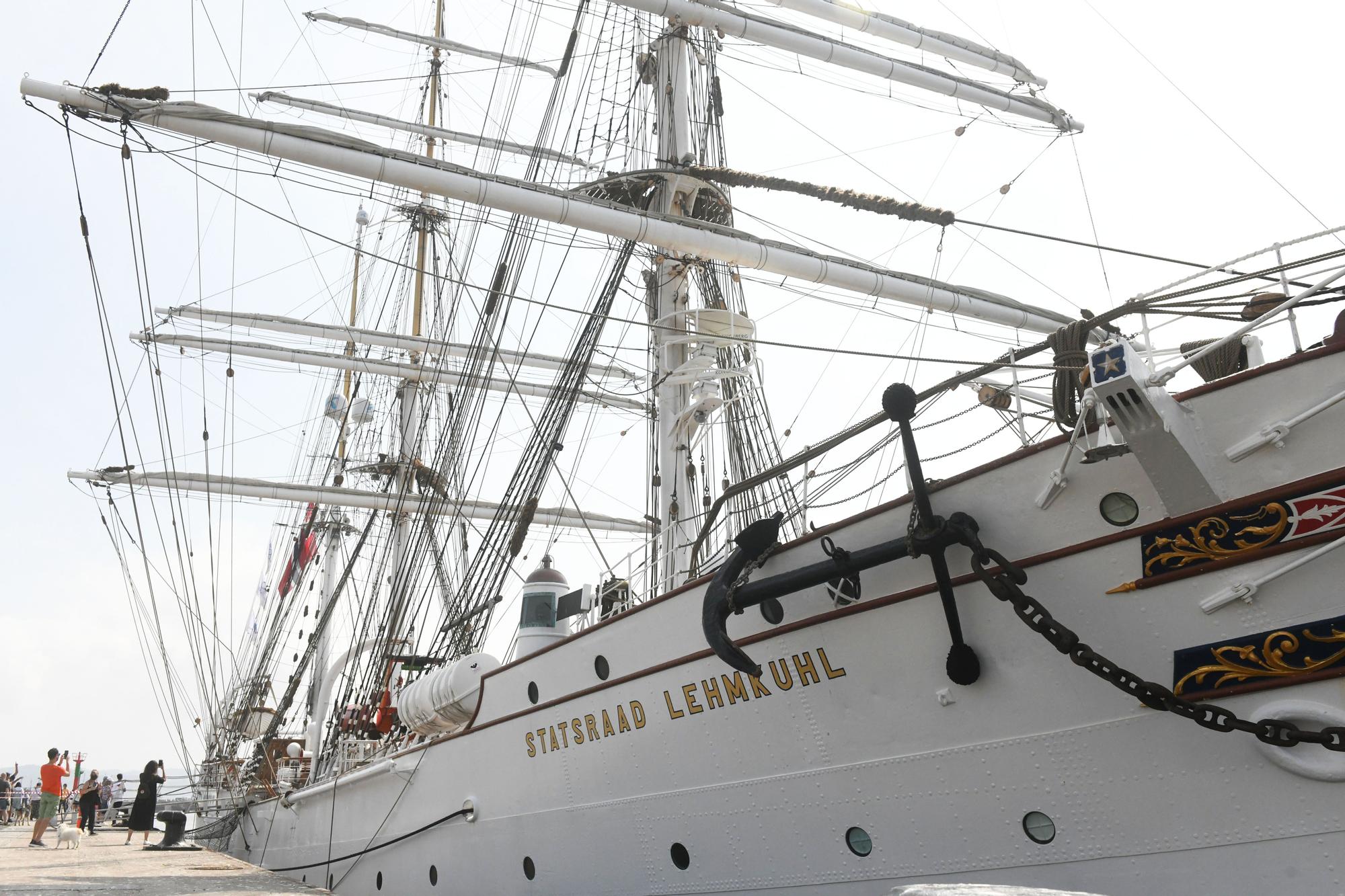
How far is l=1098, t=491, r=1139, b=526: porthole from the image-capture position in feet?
16.1

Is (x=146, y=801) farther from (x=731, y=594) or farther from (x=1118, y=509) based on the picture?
(x=1118, y=509)

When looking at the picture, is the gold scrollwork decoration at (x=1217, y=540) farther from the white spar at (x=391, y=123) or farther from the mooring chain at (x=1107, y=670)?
the white spar at (x=391, y=123)

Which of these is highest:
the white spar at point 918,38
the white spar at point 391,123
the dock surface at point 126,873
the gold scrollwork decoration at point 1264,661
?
the white spar at point 391,123

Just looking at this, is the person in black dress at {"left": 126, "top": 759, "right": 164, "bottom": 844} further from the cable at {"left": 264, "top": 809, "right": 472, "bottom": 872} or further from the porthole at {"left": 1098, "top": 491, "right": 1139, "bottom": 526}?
the porthole at {"left": 1098, "top": 491, "right": 1139, "bottom": 526}

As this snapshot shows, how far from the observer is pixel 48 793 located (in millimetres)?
11758

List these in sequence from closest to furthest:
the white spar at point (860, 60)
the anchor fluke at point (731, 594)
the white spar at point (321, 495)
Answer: the anchor fluke at point (731, 594)
the white spar at point (860, 60)
the white spar at point (321, 495)

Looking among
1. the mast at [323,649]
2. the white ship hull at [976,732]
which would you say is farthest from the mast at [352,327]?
the white ship hull at [976,732]

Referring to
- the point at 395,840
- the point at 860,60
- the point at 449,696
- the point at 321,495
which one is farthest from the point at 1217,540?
the point at 321,495

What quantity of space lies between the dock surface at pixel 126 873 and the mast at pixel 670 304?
438 cm

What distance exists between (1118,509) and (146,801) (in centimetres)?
1478

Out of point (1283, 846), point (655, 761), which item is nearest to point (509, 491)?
point (655, 761)

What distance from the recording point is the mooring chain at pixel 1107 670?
4.25 m

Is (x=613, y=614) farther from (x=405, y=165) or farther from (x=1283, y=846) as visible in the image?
(x=405, y=165)

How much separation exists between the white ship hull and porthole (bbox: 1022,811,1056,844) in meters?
0.03
